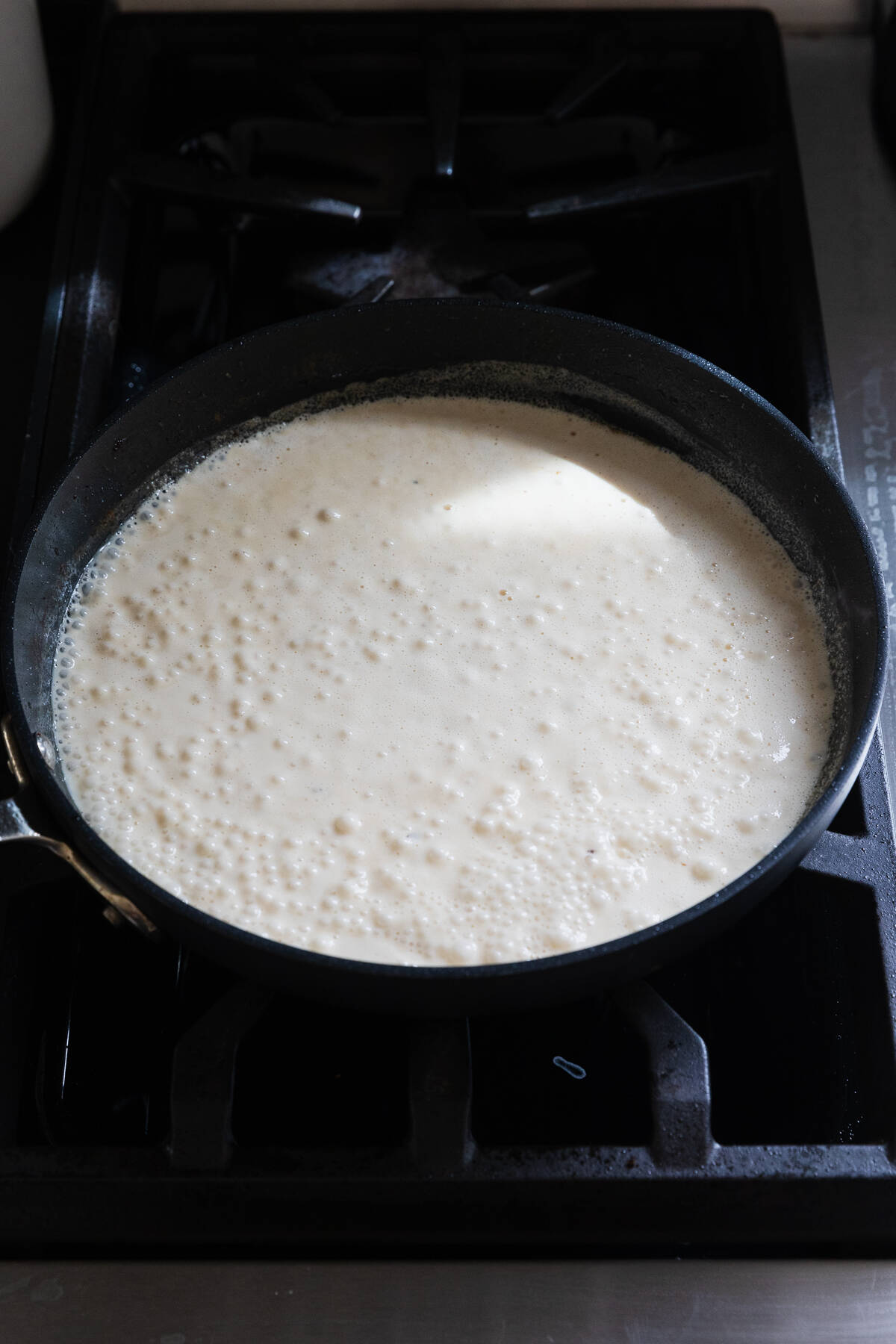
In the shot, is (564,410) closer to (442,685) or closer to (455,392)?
(455,392)

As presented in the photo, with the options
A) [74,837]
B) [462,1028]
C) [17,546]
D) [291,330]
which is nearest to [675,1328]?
[462,1028]

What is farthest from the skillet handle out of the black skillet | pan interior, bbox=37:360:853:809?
pan interior, bbox=37:360:853:809

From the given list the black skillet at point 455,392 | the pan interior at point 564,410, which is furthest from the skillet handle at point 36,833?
the pan interior at point 564,410

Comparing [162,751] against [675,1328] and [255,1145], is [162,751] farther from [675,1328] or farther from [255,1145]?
[675,1328]

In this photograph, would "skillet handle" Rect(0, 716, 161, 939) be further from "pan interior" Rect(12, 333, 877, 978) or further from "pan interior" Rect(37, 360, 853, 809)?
"pan interior" Rect(37, 360, 853, 809)

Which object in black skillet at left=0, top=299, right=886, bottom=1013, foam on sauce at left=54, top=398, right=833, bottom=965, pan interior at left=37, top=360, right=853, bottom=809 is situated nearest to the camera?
black skillet at left=0, top=299, right=886, bottom=1013

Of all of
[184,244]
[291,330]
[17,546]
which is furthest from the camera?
[184,244]

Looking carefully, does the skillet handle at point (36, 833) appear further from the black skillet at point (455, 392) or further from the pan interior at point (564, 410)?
the pan interior at point (564, 410)
